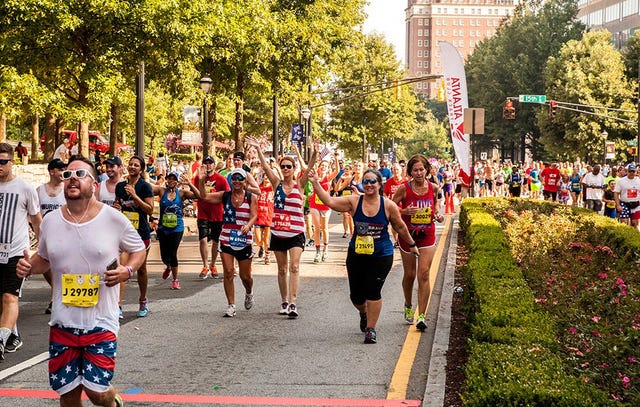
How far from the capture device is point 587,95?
6650 cm

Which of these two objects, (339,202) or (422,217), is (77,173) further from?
(422,217)

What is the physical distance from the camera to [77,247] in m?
5.60

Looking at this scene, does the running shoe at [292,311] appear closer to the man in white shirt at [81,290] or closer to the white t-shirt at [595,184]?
the man in white shirt at [81,290]

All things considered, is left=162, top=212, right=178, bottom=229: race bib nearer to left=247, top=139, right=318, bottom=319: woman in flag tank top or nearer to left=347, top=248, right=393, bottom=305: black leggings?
left=247, top=139, right=318, bottom=319: woman in flag tank top

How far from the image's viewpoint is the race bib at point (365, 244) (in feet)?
31.5

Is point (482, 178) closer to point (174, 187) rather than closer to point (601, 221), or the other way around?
point (601, 221)

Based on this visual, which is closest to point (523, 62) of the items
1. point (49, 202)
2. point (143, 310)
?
point (143, 310)

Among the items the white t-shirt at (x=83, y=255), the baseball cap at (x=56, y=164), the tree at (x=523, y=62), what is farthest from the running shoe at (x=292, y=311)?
the tree at (x=523, y=62)

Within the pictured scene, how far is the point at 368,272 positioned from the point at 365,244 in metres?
0.30

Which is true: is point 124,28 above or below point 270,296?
above

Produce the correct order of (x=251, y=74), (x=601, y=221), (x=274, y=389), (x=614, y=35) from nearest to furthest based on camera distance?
(x=274, y=389), (x=601, y=221), (x=251, y=74), (x=614, y=35)

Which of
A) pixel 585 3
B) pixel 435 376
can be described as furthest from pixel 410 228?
pixel 585 3

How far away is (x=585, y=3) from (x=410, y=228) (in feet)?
328

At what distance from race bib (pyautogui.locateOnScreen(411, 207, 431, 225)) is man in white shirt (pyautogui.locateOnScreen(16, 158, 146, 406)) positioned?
5.41 metres
